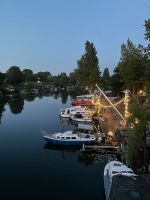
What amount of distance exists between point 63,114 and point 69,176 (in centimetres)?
3876

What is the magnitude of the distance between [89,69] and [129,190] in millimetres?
70092

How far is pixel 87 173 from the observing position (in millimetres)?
35531

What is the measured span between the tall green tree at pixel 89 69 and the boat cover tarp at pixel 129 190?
65.9 meters

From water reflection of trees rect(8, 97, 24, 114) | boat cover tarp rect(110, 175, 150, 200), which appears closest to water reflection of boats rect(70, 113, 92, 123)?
water reflection of trees rect(8, 97, 24, 114)

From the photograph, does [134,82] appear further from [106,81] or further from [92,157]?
[106,81]

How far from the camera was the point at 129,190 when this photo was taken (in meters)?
21.0

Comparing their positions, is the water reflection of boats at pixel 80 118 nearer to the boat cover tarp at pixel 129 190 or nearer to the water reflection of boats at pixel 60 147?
the water reflection of boats at pixel 60 147

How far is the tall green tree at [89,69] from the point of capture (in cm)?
8888

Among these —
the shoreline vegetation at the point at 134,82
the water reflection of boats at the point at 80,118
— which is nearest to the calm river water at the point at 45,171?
the shoreline vegetation at the point at 134,82

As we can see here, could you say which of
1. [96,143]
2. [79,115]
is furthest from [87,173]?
[79,115]

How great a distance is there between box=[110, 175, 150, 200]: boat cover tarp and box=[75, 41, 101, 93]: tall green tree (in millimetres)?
65874

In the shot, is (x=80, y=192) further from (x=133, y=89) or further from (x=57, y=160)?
(x=133, y=89)

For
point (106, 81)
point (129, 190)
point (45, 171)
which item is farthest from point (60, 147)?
point (106, 81)

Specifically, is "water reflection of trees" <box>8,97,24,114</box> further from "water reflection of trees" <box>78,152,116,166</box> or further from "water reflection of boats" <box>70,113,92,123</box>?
"water reflection of trees" <box>78,152,116,166</box>
